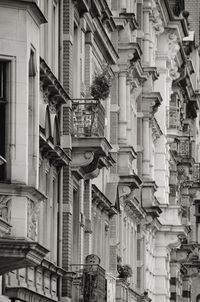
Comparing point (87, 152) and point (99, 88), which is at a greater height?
point (99, 88)

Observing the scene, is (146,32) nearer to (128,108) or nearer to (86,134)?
(128,108)

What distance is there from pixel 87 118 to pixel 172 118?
105ft

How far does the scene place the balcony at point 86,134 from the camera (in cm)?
4125

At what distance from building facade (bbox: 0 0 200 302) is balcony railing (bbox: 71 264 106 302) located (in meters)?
0.04

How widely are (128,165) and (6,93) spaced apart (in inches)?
1013

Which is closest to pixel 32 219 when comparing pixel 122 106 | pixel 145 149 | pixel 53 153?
pixel 53 153

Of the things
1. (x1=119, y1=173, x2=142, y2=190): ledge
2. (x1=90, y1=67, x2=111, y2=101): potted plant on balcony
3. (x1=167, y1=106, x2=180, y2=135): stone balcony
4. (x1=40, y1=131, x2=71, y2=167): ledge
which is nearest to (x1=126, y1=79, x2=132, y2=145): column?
(x1=119, y1=173, x2=142, y2=190): ledge

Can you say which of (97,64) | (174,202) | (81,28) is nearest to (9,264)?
(81,28)

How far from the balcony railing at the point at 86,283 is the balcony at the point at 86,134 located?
2524mm

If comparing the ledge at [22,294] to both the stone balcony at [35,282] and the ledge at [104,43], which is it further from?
the ledge at [104,43]

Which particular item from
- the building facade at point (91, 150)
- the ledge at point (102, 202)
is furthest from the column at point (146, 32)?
the ledge at point (102, 202)

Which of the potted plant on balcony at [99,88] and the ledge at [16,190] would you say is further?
the potted plant on balcony at [99,88]

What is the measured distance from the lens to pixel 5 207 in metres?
28.9

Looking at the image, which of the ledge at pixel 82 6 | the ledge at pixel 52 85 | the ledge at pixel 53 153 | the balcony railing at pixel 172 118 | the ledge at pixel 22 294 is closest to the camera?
the ledge at pixel 22 294
